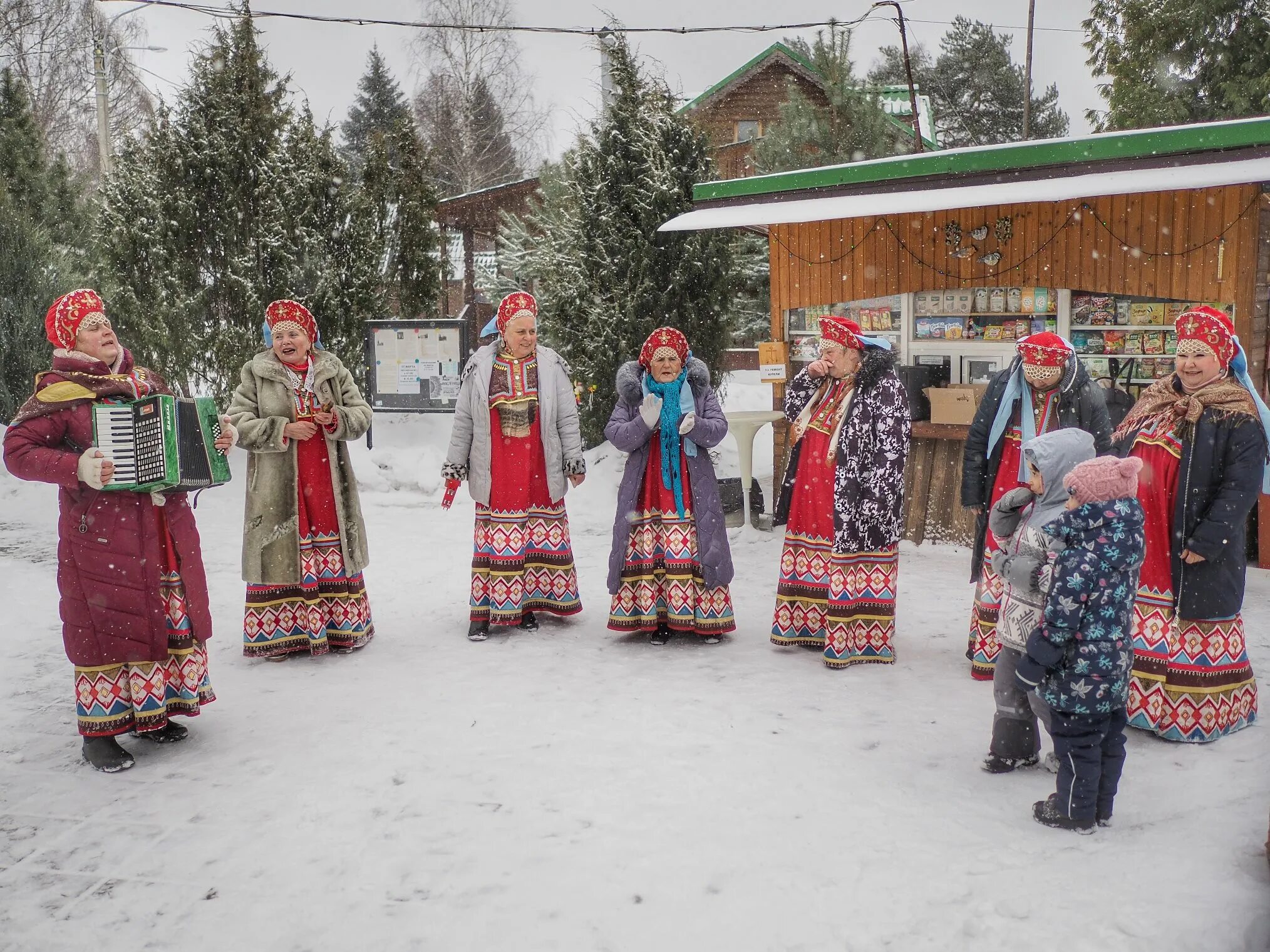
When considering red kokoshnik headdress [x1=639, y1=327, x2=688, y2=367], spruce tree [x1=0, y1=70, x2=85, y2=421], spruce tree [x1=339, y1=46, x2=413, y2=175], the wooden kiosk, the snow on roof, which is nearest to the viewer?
red kokoshnik headdress [x1=639, y1=327, x2=688, y2=367]

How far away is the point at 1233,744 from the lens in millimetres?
4395

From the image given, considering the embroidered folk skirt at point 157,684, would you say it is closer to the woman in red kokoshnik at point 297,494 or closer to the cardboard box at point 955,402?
the woman in red kokoshnik at point 297,494

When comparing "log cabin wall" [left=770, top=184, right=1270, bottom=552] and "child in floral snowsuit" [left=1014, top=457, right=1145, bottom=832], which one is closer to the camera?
"child in floral snowsuit" [left=1014, top=457, right=1145, bottom=832]

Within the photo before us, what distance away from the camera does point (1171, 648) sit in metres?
4.43

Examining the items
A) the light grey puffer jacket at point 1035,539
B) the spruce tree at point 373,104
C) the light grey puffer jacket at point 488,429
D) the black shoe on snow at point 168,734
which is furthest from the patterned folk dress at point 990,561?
the spruce tree at point 373,104

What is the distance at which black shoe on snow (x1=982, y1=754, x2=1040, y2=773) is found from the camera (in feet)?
13.8

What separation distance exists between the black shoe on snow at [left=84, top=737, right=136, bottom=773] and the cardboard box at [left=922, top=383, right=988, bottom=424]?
6.14 m

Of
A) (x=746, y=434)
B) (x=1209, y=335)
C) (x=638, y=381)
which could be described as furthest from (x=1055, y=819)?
(x=746, y=434)

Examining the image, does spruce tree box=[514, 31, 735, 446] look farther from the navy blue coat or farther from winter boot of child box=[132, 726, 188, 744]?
the navy blue coat

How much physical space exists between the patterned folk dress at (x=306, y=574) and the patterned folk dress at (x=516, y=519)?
2.73ft

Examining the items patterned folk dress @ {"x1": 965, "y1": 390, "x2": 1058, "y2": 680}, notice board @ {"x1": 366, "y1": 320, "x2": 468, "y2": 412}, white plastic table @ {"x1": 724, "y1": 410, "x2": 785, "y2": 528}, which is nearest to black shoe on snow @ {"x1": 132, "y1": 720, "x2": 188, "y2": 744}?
patterned folk dress @ {"x1": 965, "y1": 390, "x2": 1058, "y2": 680}

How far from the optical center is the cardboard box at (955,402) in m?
8.20

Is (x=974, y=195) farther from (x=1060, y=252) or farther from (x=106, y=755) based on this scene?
(x=106, y=755)

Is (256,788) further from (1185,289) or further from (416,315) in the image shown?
(416,315)
